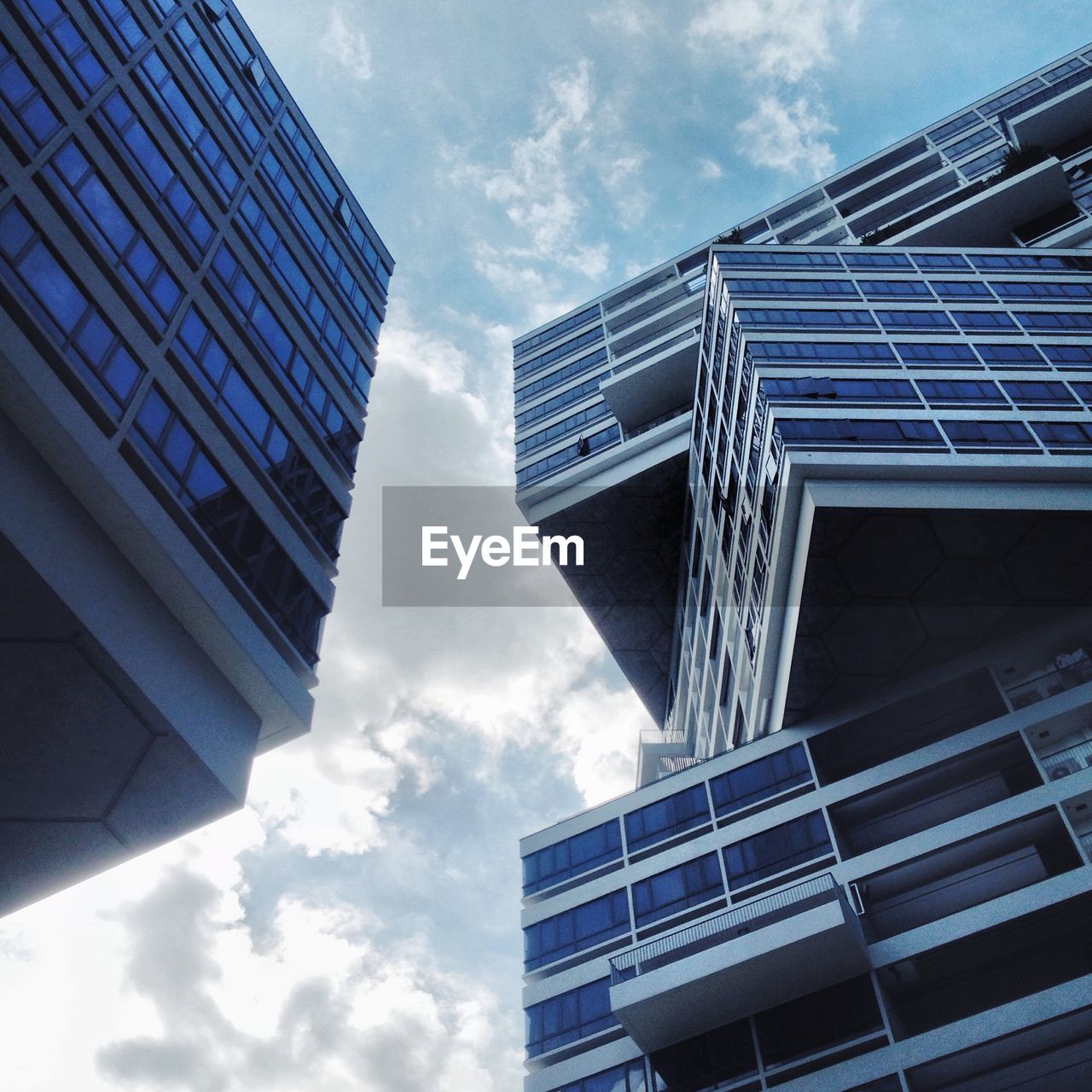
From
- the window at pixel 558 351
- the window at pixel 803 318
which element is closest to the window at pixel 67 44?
the window at pixel 803 318

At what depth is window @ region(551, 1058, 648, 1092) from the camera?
93.3 ft

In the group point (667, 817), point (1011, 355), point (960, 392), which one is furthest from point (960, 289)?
point (667, 817)

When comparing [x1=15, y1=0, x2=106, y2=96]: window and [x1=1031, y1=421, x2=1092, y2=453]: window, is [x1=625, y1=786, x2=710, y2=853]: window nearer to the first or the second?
[x1=1031, y1=421, x2=1092, y2=453]: window

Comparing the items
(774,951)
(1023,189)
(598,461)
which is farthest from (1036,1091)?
(1023,189)

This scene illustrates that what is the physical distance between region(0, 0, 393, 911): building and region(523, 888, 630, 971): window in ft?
55.6

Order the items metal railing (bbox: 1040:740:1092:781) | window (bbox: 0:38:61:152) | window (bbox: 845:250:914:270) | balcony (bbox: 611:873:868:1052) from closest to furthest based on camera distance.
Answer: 1. window (bbox: 0:38:61:152)
2. balcony (bbox: 611:873:868:1052)
3. metal railing (bbox: 1040:740:1092:781)
4. window (bbox: 845:250:914:270)

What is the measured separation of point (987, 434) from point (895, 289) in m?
11.4

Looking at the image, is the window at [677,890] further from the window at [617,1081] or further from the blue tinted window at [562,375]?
the blue tinted window at [562,375]

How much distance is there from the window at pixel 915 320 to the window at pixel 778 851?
1799 centimetres

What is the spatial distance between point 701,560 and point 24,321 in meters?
35.1

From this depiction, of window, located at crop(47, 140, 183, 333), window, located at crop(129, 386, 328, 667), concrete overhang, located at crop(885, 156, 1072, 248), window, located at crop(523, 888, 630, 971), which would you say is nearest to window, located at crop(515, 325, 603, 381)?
concrete overhang, located at crop(885, 156, 1072, 248)

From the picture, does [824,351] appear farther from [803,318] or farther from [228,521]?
[228,521]

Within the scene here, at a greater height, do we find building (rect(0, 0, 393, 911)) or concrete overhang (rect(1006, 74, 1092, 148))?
concrete overhang (rect(1006, 74, 1092, 148))

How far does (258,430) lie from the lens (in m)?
21.7
